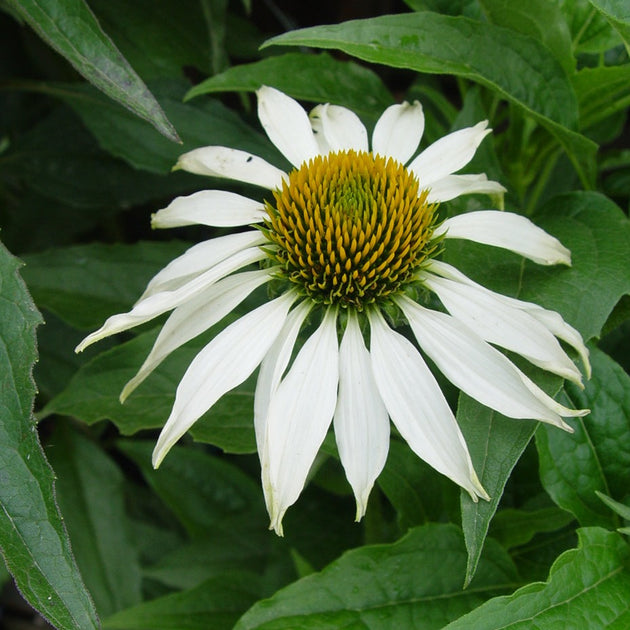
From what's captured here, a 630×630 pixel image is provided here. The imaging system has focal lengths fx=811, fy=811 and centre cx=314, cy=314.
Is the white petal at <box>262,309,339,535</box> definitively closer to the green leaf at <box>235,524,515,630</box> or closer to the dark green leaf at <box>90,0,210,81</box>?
the green leaf at <box>235,524,515,630</box>

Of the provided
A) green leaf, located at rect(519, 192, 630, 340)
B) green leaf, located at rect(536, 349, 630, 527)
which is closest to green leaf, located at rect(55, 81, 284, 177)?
green leaf, located at rect(519, 192, 630, 340)

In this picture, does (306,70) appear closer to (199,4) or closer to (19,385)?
(199,4)

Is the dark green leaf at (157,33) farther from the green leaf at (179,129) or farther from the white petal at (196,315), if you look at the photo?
the white petal at (196,315)

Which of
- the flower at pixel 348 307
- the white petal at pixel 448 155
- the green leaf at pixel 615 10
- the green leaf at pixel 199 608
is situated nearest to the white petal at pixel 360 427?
the flower at pixel 348 307

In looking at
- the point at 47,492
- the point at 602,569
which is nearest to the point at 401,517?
the point at 602,569

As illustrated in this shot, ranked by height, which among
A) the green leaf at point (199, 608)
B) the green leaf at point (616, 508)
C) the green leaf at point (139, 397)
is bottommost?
the green leaf at point (199, 608)

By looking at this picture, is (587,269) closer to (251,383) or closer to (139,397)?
(251,383)
